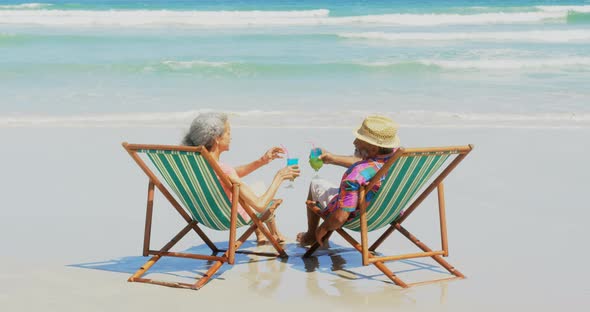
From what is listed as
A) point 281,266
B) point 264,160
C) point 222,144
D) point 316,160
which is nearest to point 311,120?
point 264,160

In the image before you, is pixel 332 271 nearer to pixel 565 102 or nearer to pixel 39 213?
pixel 39 213

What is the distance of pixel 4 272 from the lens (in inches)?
191

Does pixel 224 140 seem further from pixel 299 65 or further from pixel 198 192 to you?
pixel 299 65

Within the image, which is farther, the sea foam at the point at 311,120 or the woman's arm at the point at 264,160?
the sea foam at the point at 311,120

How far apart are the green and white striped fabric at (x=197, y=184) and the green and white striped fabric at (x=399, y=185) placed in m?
0.73

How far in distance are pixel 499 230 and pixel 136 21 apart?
23.5 meters

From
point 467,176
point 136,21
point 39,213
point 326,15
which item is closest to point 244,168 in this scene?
point 39,213

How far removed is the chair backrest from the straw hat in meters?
0.22

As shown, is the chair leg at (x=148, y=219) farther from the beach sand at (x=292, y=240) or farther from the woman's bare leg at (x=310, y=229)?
the woman's bare leg at (x=310, y=229)

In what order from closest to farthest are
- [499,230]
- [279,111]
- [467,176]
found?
[499,230], [467,176], [279,111]

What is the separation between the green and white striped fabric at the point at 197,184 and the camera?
14.6 feet

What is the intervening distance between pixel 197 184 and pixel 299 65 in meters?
12.3

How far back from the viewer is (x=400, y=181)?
450 centimetres

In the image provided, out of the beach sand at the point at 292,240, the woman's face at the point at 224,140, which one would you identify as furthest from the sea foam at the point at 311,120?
the woman's face at the point at 224,140
